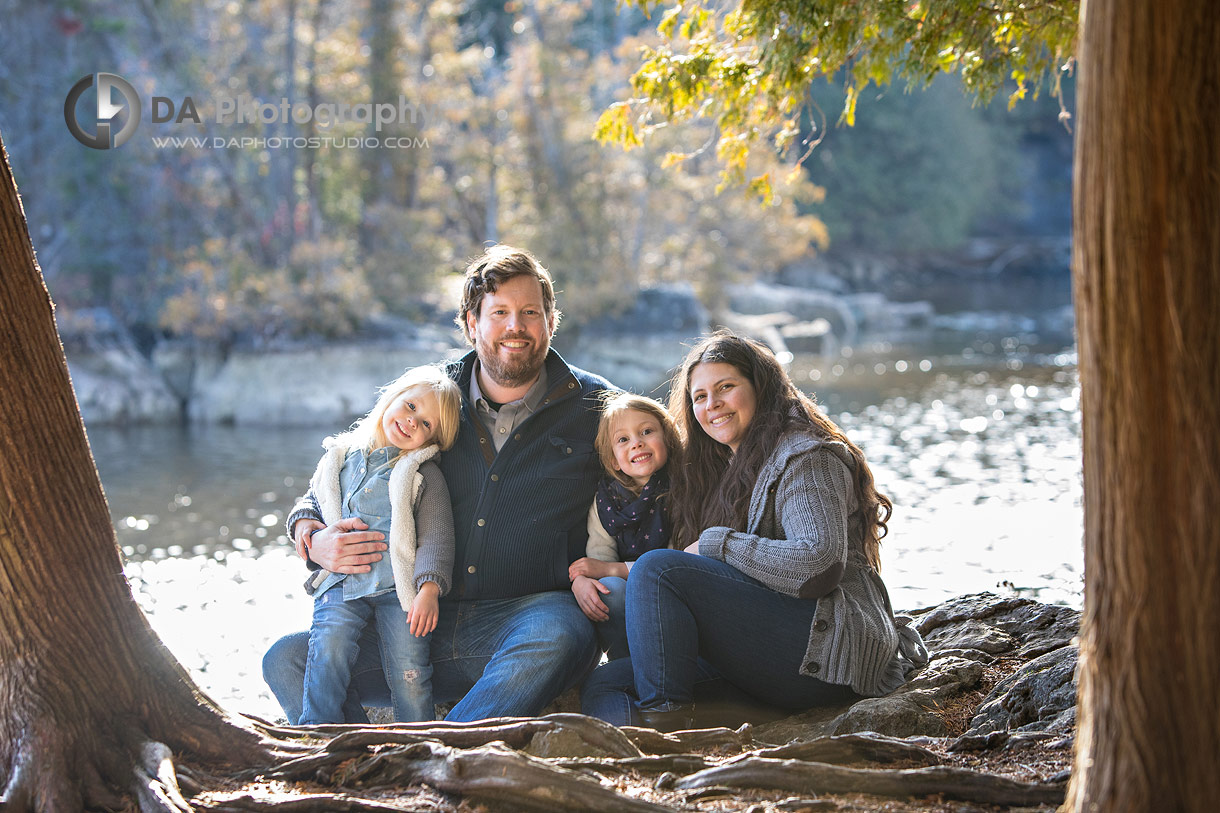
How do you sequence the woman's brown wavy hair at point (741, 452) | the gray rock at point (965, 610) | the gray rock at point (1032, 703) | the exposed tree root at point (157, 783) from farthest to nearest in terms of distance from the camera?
the gray rock at point (965, 610) → the woman's brown wavy hair at point (741, 452) → the gray rock at point (1032, 703) → the exposed tree root at point (157, 783)

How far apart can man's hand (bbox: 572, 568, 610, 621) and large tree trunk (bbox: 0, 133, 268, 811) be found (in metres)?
1.43

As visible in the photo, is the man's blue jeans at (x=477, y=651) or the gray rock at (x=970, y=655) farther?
the gray rock at (x=970, y=655)

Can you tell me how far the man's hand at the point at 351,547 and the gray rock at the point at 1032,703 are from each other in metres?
2.03

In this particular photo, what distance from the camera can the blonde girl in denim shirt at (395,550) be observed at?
3.73 m

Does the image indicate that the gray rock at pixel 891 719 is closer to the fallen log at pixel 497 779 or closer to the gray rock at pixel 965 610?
the fallen log at pixel 497 779

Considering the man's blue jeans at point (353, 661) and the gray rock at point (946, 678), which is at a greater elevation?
the man's blue jeans at point (353, 661)

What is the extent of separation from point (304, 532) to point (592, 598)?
1.08 metres

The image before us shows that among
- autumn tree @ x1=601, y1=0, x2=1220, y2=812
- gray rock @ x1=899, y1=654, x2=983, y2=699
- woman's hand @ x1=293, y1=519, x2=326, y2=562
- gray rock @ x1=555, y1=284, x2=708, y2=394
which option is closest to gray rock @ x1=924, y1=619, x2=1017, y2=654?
gray rock @ x1=899, y1=654, x2=983, y2=699

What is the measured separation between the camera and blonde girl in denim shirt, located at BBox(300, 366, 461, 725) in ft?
12.2

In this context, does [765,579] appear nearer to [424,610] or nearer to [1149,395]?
[424,610]

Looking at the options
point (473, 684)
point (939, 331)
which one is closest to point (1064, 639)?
point (473, 684)

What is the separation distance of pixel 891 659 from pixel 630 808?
1.43 m

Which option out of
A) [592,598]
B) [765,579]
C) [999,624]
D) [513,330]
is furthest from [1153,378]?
[999,624]

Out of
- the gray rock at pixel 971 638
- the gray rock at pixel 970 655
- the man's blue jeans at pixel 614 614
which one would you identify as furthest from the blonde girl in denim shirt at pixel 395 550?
the gray rock at pixel 971 638
